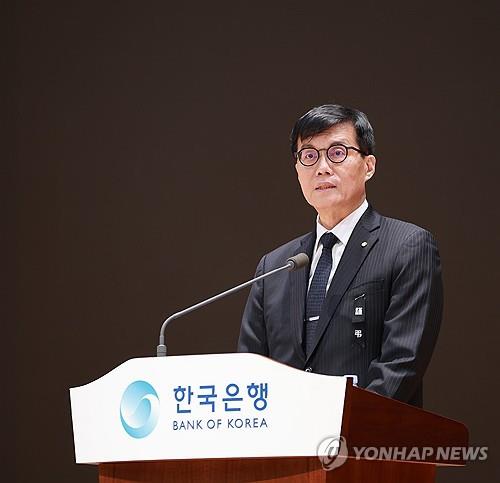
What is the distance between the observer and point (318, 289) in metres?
2.86

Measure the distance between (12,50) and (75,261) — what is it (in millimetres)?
1067

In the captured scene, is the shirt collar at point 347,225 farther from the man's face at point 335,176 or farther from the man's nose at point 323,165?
the man's nose at point 323,165

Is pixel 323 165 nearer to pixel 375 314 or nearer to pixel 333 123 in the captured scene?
pixel 333 123

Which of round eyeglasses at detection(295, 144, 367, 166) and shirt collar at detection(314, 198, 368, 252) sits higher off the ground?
round eyeglasses at detection(295, 144, 367, 166)

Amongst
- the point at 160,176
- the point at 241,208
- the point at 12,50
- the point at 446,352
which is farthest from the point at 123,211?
the point at 446,352

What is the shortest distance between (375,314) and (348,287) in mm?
111

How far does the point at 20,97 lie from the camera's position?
485cm

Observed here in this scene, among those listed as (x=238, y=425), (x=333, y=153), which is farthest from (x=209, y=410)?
(x=333, y=153)

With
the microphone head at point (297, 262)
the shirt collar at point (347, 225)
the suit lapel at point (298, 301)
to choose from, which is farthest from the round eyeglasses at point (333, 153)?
the microphone head at point (297, 262)

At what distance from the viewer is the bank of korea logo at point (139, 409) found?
7.24 ft

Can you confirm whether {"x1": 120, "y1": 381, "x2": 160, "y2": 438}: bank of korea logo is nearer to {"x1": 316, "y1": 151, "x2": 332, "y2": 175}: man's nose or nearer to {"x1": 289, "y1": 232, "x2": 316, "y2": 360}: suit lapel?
{"x1": 289, "y1": 232, "x2": 316, "y2": 360}: suit lapel

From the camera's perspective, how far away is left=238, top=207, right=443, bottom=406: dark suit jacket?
258 cm

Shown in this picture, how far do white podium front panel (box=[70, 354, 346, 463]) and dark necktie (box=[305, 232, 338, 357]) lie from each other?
645mm

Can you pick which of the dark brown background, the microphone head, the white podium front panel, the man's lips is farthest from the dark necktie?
the dark brown background
